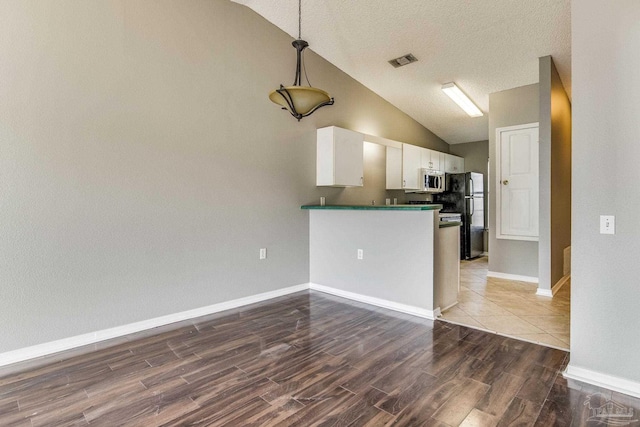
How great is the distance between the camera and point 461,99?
5.27 m

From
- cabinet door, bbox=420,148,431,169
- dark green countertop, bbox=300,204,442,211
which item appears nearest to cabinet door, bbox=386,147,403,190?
cabinet door, bbox=420,148,431,169

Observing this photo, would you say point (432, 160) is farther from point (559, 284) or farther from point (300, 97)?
point (300, 97)

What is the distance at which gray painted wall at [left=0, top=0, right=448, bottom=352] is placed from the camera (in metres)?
2.52

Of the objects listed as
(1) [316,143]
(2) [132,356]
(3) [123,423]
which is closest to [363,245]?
(1) [316,143]

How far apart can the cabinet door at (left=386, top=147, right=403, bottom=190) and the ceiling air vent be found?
5.27 feet

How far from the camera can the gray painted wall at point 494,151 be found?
15.6ft

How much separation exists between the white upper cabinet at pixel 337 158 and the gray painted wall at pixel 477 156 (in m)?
3.87

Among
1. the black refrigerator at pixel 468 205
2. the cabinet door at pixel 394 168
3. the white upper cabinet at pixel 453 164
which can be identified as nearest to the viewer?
the cabinet door at pixel 394 168

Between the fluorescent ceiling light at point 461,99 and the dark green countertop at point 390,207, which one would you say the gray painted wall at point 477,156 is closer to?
the fluorescent ceiling light at point 461,99

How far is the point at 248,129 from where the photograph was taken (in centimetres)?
388

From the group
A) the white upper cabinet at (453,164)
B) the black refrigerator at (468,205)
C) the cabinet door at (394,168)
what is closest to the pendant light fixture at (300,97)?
the cabinet door at (394,168)

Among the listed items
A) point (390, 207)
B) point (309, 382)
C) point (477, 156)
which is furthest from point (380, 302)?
point (477, 156)

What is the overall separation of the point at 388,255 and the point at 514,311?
141 cm

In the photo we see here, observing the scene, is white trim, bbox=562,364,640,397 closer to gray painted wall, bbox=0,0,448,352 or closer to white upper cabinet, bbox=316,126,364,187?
gray painted wall, bbox=0,0,448,352
